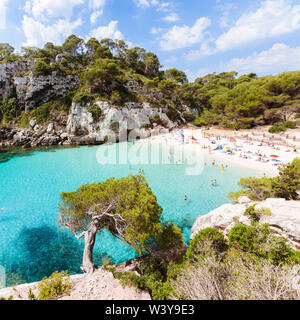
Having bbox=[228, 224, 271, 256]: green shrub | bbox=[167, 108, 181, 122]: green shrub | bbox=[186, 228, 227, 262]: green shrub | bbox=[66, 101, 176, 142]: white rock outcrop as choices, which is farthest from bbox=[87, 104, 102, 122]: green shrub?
bbox=[228, 224, 271, 256]: green shrub

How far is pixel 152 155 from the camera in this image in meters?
27.1

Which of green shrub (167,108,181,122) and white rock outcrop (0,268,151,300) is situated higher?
green shrub (167,108,181,122)

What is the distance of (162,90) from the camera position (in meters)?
47.7

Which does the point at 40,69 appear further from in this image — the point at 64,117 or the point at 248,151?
the point at 248,151

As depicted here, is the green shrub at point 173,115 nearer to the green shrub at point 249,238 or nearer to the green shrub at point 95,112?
the green shrub at point 95,112

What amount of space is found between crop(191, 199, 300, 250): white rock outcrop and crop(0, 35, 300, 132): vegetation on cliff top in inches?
1238

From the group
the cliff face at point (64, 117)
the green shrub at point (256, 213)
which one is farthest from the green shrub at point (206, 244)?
the cliff face at point (64, 117)

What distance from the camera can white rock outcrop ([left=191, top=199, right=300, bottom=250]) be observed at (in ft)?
20.9

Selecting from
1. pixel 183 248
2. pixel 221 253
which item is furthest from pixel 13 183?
pixel 221 253

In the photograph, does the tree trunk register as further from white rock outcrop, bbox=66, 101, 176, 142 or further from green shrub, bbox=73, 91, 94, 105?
green shrub, bbox=73, 91, 94, 105

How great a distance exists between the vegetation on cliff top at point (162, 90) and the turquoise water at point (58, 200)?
23008mm

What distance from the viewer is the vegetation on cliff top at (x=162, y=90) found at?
3644 cm

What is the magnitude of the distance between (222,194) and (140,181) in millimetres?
10425
